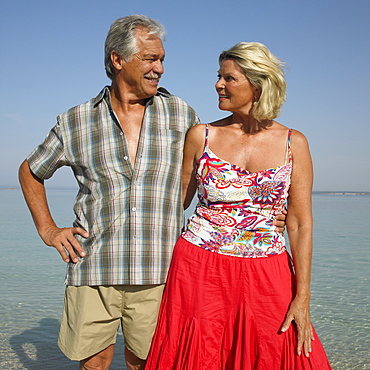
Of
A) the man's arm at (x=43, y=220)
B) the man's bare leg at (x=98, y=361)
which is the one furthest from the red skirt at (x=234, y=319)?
the man's arm at (x=43, y=220)

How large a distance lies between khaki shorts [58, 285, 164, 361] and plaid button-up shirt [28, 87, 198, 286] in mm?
106

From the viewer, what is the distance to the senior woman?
2467 mm

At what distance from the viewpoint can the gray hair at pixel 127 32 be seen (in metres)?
2.78

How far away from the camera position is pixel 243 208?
2.53 meters

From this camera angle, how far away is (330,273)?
8.51 m

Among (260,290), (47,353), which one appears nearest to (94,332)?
(260,290)

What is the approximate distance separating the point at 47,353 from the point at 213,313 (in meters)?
3.11

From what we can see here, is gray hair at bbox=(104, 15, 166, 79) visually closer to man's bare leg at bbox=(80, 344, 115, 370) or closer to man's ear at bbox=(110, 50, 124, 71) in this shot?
man's ear at bbox=(110, 50, 124, 71)

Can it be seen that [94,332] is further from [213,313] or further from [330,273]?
[330,273]

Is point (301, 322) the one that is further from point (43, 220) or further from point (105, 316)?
point (43, 220)

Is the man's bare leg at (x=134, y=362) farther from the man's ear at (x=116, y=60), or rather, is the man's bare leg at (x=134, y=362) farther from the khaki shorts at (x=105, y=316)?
the man's ear at (x=116, y=60)

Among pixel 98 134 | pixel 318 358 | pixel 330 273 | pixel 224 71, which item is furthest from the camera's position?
pixel 330 273

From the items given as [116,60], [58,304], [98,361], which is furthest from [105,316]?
[58,304]

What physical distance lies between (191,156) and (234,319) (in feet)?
2.95
